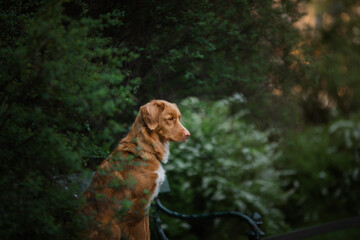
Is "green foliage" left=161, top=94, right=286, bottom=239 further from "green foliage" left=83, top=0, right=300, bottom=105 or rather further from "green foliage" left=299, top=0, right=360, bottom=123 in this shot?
"green foliage" left=299, top=0, right=360, bottom=123

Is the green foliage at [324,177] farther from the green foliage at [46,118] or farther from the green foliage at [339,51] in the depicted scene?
the green foliage at [46,118]

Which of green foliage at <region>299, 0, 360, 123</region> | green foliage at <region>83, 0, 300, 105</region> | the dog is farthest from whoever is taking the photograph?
green foliage at <region>299, 0, 360, 123</region>

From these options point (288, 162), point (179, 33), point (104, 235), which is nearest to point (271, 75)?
point (179, 33)

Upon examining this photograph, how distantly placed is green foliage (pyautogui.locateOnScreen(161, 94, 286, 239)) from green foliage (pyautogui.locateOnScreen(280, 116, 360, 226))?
41.9 inches

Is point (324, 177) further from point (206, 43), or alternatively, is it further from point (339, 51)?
point (339, 51)

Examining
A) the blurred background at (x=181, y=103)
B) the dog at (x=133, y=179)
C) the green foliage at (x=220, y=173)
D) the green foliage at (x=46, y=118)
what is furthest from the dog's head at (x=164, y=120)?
the green foliage at (x=220, y=173)

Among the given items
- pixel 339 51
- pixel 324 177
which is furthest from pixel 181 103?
pixel 339 51

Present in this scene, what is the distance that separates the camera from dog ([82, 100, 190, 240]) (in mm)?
1852

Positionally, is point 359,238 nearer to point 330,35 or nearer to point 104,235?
point 104,235

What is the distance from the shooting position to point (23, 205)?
1.63 meters

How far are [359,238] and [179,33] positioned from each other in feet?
16.6

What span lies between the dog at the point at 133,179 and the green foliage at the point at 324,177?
4.57 meters

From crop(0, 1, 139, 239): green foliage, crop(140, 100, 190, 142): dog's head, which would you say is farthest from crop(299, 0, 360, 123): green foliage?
crop(0, 1, 139, 239): green foliage

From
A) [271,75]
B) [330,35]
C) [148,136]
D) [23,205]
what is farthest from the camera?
[330,35]
